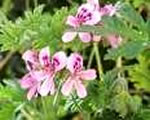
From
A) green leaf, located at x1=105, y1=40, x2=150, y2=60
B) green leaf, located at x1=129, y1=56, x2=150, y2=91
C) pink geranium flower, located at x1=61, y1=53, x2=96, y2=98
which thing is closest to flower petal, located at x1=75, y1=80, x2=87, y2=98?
pink geranium flower, located at x1=61, y1=53, x2=96, y2=98

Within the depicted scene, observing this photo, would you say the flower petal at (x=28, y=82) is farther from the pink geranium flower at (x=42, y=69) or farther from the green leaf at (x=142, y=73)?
the green leaf at (x=142, y=73)

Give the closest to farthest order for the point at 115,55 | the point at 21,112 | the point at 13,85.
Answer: the point at 115,55 < the point at 13,85 < the point at 21,112

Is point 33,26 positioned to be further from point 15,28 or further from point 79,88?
Result: point 79,88

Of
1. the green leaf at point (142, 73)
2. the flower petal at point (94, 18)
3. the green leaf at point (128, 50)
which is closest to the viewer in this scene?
the green leaf at point (128, 50)

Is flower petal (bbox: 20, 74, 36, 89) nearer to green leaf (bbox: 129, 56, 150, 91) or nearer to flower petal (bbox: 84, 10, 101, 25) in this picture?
flower petal (bbox: 84, 10, 101, 25)

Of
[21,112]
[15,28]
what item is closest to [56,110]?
[15,28]

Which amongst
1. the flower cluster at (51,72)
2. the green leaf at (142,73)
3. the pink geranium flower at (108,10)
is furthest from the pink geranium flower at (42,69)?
the green leaf at (142,73)
